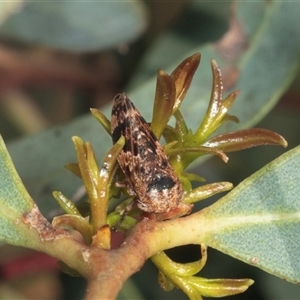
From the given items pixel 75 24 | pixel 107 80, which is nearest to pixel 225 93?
pixel 75 24

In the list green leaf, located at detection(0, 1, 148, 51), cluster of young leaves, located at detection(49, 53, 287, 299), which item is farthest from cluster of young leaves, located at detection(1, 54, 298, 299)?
green leaf, located at detection(0, 1, 148, 51)

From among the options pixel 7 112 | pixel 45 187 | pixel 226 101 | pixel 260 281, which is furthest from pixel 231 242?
pixel 7 112

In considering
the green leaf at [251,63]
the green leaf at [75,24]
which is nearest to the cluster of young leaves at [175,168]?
the green leaf at [251,63]

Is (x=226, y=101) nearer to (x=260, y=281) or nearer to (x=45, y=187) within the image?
(x=45, y=187)

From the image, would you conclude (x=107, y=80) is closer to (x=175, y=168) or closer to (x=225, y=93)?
(x=225, y=93)

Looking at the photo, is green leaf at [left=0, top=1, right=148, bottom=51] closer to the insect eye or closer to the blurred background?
the blurred background
